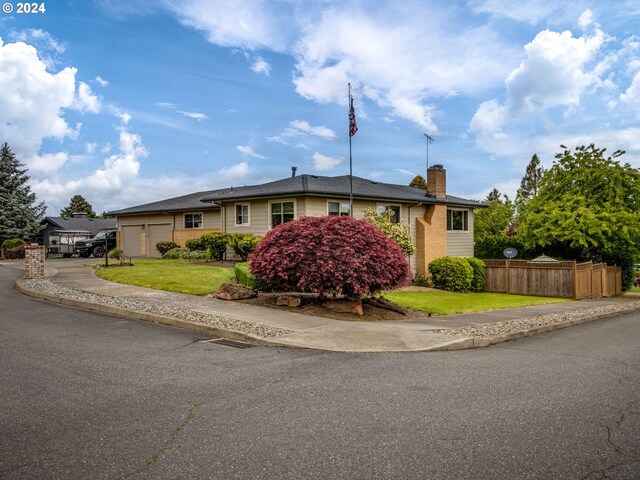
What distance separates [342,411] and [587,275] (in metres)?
24.4

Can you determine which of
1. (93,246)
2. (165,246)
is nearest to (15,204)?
(93,246)

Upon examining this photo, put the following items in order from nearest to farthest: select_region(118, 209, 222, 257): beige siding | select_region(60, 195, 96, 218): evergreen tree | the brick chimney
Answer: the brick chimney → select_region(118, 209, 222, 257): beige siding → select_region(60, 195, 96, 218): evergreen tree

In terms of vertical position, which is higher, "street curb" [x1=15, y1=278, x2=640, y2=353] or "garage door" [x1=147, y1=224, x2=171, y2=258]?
"garage door" [x1=147, y1=224, x2=171, y2=258]

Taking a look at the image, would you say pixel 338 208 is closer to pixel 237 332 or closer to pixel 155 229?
pixel 155 229

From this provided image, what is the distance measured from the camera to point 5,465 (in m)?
3.75

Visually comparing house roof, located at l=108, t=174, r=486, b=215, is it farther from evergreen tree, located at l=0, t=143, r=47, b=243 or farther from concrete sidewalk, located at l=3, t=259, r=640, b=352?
evergreen tree, located at l=0, t=143, r=47, b=243

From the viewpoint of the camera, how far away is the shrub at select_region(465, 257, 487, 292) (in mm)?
26016

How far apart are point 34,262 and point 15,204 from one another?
3266cm

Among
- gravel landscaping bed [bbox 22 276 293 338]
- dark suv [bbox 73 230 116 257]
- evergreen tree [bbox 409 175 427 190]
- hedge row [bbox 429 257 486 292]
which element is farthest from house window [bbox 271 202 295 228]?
evergreen tree [bbox 409 175 427 190]

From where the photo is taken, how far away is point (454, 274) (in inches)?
986

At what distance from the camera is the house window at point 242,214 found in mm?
26594

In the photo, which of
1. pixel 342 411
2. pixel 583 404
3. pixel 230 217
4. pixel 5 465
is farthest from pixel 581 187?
pixel 5 465

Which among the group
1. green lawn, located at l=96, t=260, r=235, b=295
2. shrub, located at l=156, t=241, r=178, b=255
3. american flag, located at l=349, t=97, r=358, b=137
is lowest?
green lawn, located at l=96, t=260, r=235, b=295

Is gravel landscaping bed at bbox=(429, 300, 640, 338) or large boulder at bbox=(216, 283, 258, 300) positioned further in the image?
large boulder at bbox=(216, 283, 258, 300)
